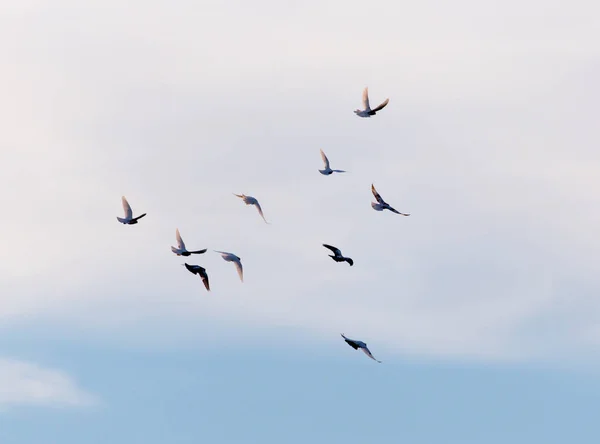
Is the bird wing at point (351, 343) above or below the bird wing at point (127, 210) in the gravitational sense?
below

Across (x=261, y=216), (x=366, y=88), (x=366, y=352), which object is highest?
(x=366, y=88)

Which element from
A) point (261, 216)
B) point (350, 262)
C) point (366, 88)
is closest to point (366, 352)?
point (350, 262)

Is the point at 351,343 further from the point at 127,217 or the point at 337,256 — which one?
the point at 127,217

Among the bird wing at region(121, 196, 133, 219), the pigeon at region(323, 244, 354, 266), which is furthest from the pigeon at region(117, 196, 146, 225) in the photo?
the pigeon at region(323, 244, 354, 266)

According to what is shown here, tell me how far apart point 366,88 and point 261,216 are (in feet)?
78.8

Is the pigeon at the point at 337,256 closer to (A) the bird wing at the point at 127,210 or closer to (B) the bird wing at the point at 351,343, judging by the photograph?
(B) the bird wing at the point at 351,343

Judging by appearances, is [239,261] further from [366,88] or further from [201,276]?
[366,88]

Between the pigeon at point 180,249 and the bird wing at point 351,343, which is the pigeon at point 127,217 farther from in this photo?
the bird wing at point 351,343

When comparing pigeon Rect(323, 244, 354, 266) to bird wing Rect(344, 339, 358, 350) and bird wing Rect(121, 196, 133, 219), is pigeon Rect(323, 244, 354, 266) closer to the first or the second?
bird wing Rect(344, 339, 358, 350)

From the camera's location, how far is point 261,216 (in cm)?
19925

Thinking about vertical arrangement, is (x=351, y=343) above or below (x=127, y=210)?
below

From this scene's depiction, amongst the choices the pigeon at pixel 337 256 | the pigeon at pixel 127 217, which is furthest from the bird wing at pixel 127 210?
the pigeon at pixel 337 256

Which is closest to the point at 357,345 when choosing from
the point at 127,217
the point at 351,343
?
the point at 351,343

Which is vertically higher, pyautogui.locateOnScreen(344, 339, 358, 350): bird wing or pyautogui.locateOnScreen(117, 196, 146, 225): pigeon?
pyautogui.locateOnScreen(117, 196, 146, 225): pigeon
